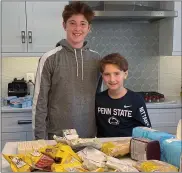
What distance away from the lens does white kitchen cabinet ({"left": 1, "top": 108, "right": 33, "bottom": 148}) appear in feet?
8.35

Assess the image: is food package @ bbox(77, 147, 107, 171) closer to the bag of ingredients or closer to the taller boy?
the bag of ingredients

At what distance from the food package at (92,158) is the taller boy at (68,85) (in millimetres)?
601

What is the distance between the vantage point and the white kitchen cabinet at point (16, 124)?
2545mm

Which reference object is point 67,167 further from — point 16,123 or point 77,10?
point 16,123

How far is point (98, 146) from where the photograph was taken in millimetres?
1065

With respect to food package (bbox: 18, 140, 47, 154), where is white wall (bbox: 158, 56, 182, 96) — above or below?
above

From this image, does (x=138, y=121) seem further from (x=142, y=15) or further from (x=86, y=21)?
(x=142, y=15)

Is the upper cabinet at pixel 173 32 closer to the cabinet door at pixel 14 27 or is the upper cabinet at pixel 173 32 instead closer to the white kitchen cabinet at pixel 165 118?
the white kitchen cabinet at pixel 165 118

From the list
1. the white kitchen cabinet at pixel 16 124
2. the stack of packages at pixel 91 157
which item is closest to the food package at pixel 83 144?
the stack of packages at pixel 91 157

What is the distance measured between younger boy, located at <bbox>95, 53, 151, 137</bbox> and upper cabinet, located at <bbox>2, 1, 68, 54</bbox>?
1229 millimetres

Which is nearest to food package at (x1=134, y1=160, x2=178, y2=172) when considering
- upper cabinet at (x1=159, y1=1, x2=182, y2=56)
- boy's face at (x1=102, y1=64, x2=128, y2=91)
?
boy's face at (x1=102, y1=64, x2=128, y2=91)

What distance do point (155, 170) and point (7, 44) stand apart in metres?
2.14

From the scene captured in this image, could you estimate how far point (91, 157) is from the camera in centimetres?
97

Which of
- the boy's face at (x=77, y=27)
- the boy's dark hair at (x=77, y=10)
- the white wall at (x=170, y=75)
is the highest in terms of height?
the boy's dark hair at (x=77, y=10)
